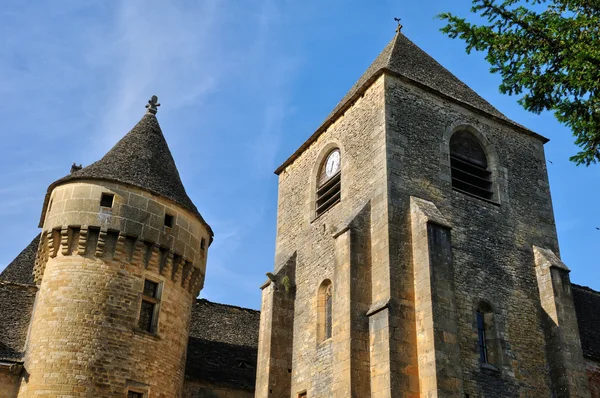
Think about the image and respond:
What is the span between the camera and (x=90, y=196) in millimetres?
18281

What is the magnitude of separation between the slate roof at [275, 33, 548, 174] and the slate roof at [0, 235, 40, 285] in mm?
7936

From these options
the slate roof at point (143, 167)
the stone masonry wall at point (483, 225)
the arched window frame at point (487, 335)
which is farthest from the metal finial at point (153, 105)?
the arched window frame at point (487, 335)

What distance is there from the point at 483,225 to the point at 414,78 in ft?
14.1

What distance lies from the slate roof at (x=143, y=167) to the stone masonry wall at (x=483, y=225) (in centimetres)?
665

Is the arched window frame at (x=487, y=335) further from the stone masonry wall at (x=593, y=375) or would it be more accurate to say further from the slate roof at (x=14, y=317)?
the slate roof at (x=14, y=317)

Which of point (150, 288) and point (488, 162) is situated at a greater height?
point (488, 162)

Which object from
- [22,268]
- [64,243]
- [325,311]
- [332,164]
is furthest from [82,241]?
[332,164]

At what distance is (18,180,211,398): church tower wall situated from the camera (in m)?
16.4

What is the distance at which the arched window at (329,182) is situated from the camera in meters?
18.2

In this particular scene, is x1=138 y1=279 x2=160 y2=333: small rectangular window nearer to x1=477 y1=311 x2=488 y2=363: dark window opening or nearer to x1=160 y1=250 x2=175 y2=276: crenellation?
x1=160 y1=250 x2=175 y2=276: crenellation

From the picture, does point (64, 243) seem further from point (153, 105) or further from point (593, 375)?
point (593, 375)

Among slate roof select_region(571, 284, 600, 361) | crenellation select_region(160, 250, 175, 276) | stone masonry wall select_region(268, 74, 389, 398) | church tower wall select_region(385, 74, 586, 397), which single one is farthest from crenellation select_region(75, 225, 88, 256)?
slate roof select_region(571, 284, 600, 361)

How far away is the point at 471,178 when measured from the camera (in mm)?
17766

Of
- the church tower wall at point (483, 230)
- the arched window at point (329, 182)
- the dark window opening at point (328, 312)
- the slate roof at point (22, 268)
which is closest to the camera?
the church tower wall at point (483, 230)
